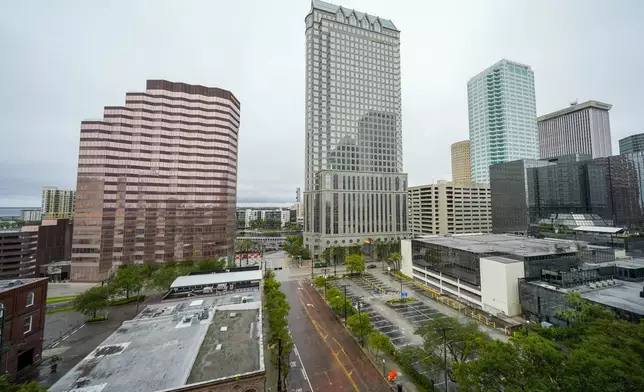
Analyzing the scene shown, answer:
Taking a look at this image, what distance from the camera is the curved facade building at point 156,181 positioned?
80.6 m

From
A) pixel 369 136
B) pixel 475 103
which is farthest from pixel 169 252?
pixel 475 103

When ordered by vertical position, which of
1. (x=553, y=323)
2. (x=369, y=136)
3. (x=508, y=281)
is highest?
(x=369, y=136)

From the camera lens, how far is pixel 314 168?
112m

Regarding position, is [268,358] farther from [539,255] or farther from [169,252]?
[169,252]

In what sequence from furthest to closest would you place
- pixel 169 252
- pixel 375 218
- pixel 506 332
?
pixel 375 218 < pixel 169 252 < pixel 506 332

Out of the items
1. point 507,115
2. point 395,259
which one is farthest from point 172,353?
point 507,115

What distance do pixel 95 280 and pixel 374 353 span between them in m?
88.1

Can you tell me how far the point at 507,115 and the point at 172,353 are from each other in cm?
20099

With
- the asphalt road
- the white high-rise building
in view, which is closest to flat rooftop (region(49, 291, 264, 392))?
the asphalt road

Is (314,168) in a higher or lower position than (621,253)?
higher

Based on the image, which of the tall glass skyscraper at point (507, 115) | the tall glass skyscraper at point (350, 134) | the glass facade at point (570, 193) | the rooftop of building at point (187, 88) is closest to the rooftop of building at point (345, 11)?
the tall glass skyscraper at point (350, 134)

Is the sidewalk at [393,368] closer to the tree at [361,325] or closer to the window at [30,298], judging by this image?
the tree at [361,325]

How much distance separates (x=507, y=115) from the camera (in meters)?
161

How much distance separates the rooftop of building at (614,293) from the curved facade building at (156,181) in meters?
93.7
